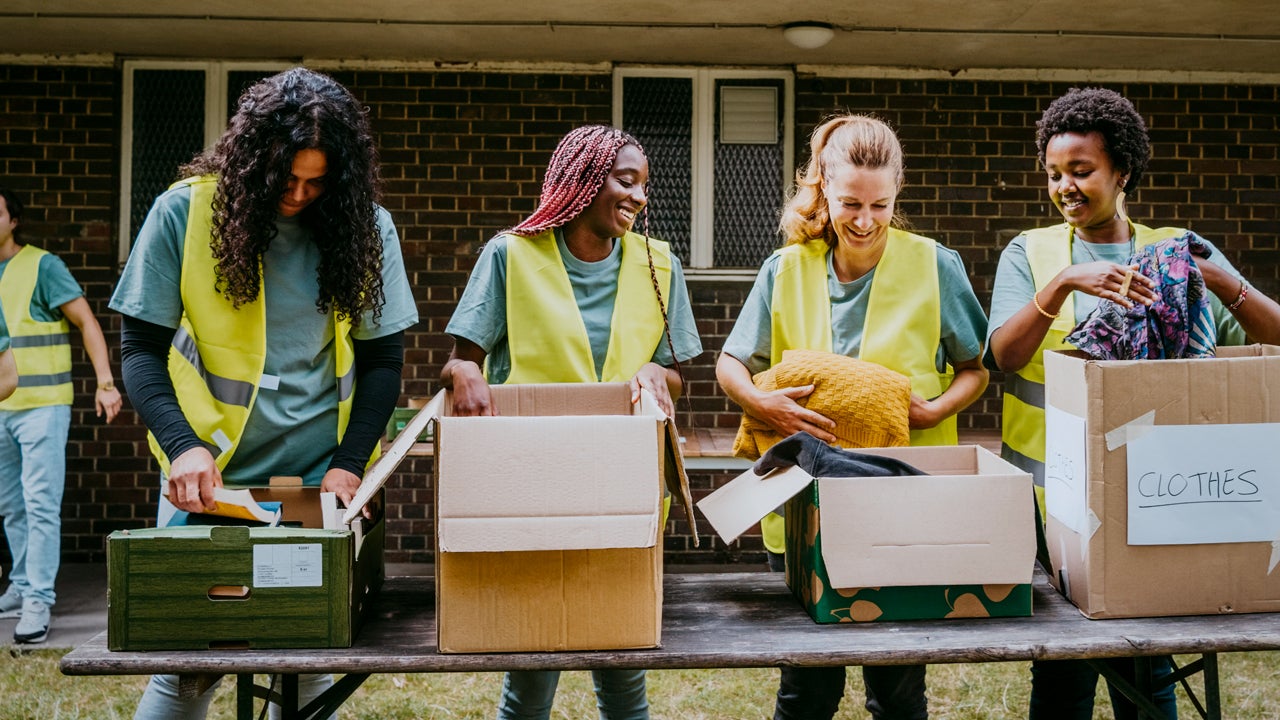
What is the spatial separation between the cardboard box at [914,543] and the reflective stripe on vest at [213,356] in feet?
3.20

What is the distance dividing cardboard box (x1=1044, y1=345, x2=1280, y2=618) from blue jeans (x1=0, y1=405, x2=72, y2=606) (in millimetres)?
3955

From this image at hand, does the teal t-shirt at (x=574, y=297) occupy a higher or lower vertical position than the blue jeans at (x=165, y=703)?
higher

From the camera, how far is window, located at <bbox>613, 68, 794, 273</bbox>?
518cm

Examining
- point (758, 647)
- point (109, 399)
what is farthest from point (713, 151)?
point (758, 647)

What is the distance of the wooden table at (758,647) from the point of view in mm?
1438

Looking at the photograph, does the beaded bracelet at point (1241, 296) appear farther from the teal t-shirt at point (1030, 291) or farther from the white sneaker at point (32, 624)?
the white sneaker at point (32, 624)

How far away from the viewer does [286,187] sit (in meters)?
1.75

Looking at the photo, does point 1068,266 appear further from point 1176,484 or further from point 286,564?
point 286,564

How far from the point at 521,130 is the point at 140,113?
2.07m

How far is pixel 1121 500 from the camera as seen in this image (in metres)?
1.56

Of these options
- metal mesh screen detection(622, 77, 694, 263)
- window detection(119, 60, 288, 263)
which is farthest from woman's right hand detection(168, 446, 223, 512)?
window detection(119, 60, 288, 263)

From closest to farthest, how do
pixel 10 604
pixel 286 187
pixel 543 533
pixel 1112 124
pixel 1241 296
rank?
1. pixel 543 533
2. pixel 286 187
3. pixel 1241 296
4. pixel 1112 124
5. pixel 10 604

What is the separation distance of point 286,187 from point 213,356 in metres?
0.36

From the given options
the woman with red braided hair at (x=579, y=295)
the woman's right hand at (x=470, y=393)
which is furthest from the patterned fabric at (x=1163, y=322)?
the woman's right hand at (x=470, y=393)
